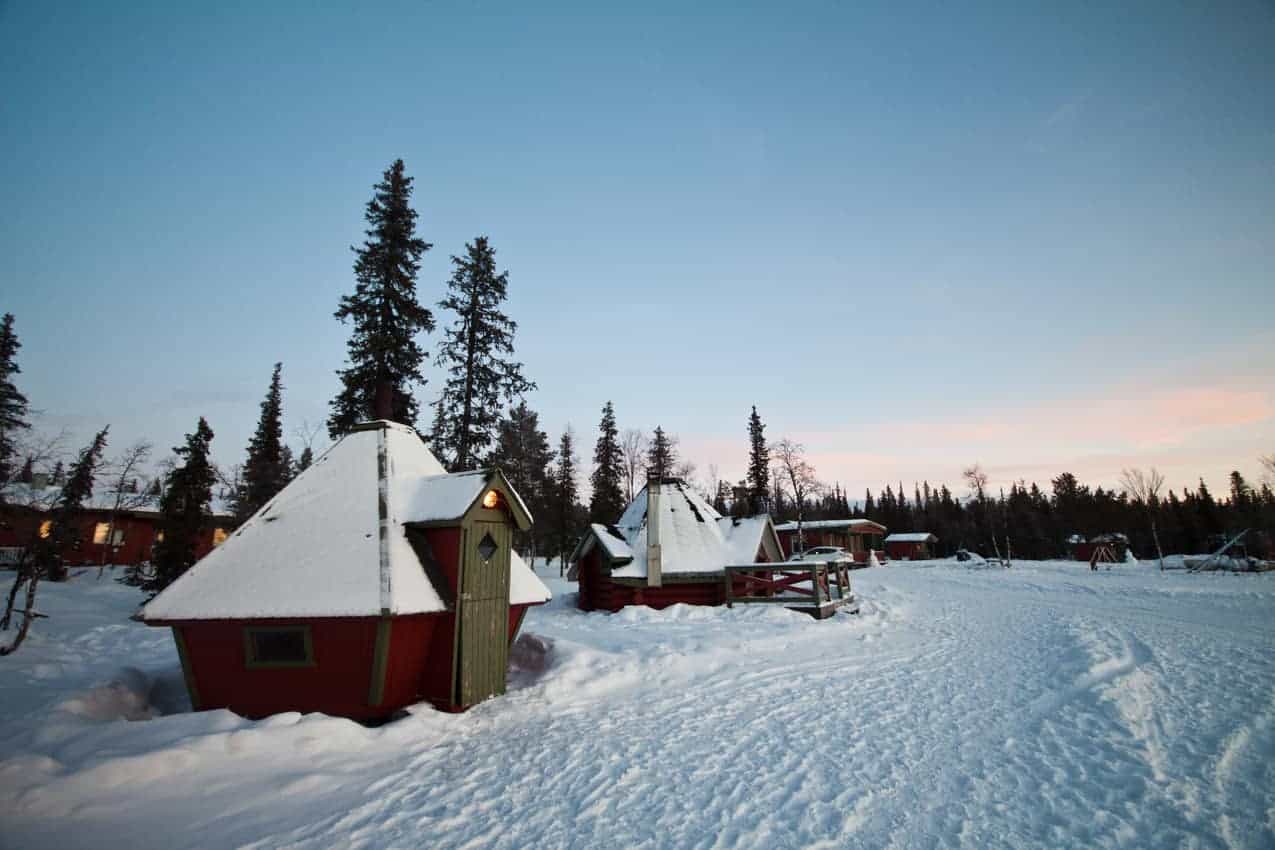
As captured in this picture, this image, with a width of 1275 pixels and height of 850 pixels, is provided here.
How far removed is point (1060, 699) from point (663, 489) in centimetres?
1661

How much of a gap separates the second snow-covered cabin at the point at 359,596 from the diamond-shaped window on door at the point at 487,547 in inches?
1.0

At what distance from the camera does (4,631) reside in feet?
45.9

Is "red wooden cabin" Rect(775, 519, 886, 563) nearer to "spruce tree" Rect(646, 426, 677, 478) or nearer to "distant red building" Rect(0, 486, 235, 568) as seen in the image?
"spruce tree" Rect(646, 426, 677, 478)

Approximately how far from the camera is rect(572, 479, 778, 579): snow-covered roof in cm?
2020

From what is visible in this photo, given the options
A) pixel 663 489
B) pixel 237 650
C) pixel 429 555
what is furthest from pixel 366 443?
pixel 663 489

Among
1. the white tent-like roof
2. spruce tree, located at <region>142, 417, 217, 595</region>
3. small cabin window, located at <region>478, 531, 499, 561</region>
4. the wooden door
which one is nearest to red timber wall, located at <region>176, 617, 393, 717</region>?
the white tent-like roof

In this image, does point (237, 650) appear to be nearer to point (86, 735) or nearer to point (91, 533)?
point (86, 735)

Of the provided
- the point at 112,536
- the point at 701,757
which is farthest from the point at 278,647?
the point at 112,536

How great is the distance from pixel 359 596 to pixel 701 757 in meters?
5.47

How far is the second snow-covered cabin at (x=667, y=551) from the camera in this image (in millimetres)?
19891

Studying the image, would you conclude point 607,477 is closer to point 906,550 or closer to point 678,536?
point 678,536

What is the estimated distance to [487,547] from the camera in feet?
32.1

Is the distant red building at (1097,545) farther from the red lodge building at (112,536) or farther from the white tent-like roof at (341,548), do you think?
the red lodge building at (112,536)

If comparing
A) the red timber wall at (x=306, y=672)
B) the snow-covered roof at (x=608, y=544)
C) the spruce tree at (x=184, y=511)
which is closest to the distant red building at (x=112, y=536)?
the spruce tree at (x=184, y=511)
